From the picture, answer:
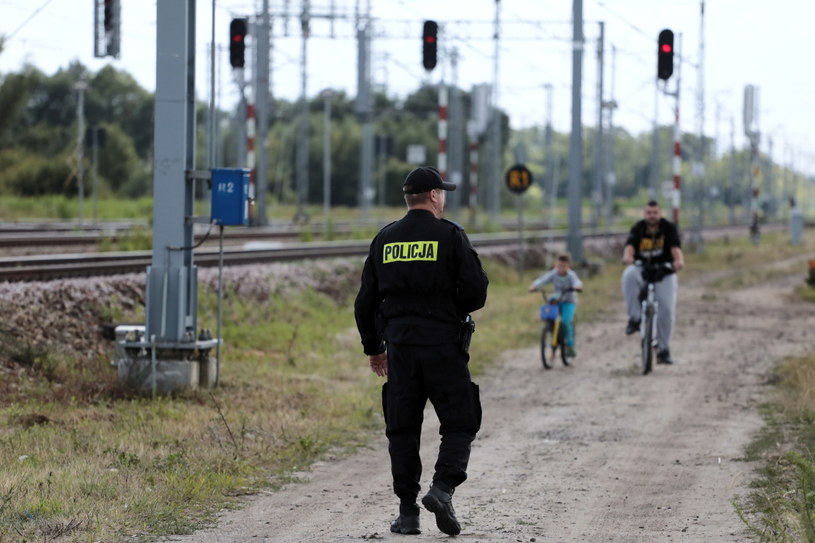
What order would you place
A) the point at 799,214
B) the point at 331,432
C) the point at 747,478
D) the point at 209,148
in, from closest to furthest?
the point at 747,478 < the point at 331,432 < the point at 209,148 < the point at 799,214

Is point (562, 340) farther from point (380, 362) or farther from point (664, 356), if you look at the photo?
point (380, 362)

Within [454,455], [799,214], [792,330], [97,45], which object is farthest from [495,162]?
[454,455]

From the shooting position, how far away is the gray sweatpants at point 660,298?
15.3 metres

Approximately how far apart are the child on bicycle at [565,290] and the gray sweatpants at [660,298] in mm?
590

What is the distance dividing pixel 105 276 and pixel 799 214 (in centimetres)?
4526

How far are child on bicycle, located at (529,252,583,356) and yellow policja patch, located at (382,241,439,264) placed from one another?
28.8 feet

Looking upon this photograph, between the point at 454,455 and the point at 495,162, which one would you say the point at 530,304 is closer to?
the point at 454,455

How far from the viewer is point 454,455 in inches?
283

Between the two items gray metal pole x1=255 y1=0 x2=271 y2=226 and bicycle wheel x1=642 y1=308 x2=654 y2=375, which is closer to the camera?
bicycle wheel x1=642 y1=308 x2=654 y2=375

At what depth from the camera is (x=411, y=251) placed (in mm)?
7055

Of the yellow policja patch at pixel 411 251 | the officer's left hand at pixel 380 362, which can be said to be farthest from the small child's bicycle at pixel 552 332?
the yellow policja patch at pixel 411 251

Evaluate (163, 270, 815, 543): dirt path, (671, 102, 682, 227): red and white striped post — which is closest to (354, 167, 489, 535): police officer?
(163, 270, 815, 543): dirt path

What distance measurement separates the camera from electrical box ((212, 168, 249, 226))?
12055mm

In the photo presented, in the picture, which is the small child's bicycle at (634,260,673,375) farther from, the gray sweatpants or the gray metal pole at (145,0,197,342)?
the gray metal pole at (145,0,197,342)
